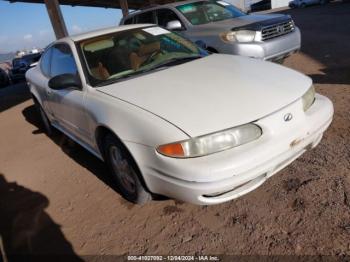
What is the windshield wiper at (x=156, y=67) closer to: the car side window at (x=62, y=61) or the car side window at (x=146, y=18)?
the car side window at (x=62, y=61)

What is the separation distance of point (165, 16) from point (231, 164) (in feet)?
18.6

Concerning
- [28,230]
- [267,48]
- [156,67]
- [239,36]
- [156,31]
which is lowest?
[28,230]

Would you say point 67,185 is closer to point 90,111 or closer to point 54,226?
point 54,226

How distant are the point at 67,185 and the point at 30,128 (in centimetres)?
324

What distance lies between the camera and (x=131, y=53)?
12.2ft

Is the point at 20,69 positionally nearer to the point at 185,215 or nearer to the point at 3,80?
the point at 3,80

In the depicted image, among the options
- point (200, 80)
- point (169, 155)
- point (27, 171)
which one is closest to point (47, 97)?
point (27, 171)

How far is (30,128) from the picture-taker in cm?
669

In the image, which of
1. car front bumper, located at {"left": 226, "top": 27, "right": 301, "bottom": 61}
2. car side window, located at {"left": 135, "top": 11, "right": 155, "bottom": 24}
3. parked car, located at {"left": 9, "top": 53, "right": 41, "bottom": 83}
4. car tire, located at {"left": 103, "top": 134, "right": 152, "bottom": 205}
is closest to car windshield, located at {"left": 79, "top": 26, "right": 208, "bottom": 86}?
car tire, located at {"left": 103, "top": 134, "right": 152, "bottom": 205}

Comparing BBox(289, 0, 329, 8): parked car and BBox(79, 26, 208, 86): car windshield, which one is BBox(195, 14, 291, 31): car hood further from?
BBox(289, 0, 329, 8): parked car

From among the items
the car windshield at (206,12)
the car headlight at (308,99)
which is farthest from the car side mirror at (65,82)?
the car windshield at (206,12)

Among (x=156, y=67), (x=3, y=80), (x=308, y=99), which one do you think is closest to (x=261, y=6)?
(x=3, y=80)

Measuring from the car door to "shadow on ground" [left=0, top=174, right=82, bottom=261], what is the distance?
2.84ft

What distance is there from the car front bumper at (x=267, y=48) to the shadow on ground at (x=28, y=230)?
3762 mm
